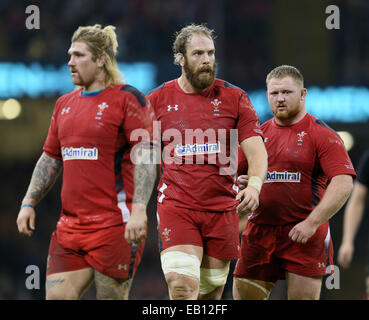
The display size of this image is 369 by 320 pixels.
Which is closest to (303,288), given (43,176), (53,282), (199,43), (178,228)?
(178,228)

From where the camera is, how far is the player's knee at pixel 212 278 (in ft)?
17.9

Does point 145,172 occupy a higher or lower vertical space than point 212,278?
higher

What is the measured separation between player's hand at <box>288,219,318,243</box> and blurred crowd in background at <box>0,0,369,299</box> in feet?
28.0

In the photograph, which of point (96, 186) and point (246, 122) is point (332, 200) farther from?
point (96, 186)

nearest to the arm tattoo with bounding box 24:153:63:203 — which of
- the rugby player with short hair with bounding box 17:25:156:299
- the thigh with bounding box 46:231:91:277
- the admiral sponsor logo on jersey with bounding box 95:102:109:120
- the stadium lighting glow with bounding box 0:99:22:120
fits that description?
the rugby player with short hair with bounding box 17:25:156:299

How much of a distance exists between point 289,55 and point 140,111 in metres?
9.48

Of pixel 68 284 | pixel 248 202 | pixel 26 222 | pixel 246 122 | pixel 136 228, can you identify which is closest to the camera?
pixel 136 228

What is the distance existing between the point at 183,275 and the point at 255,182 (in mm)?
856

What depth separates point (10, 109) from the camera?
14039 mm

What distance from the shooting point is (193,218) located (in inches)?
209

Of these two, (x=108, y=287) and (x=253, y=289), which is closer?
(x=108, y=287)

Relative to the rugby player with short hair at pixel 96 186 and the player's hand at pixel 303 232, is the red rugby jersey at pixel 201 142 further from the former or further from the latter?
A: the player's hand at pixel 303 232

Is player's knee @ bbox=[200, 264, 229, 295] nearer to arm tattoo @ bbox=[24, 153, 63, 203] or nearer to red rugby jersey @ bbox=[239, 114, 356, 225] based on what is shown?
red rugby jersey @ bbox=[239, 114, 356, 225]

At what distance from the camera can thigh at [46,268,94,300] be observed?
4.96 meters
